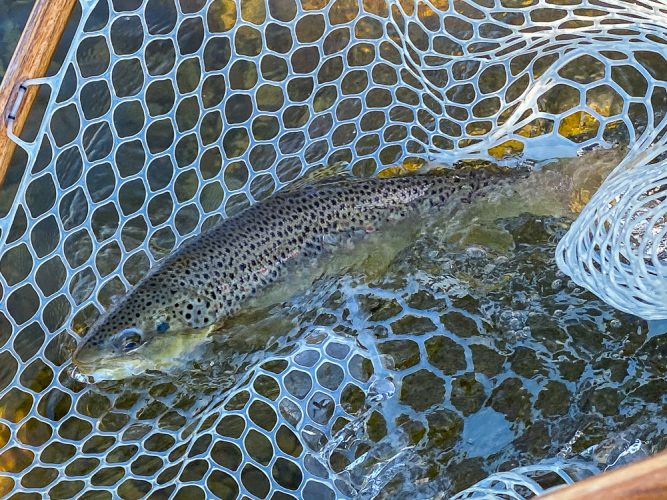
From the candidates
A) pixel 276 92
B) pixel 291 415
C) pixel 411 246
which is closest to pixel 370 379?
pixel 291 415

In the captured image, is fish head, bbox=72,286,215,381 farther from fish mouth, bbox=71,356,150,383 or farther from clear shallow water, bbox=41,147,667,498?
clear shallow water, bbox=41,147,667,498

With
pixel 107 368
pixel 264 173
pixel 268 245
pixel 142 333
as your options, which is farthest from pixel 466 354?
pixel 107 368

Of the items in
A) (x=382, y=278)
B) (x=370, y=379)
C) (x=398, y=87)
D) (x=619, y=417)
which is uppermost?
(x=398, y=87)

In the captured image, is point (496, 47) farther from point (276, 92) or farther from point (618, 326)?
point (618, 326)

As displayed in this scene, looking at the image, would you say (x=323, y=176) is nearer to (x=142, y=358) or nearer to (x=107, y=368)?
(x=142, y=358)

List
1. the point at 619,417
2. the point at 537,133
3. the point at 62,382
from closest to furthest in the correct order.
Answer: the point at 619,417, the point at 62,382, the point at 537,133

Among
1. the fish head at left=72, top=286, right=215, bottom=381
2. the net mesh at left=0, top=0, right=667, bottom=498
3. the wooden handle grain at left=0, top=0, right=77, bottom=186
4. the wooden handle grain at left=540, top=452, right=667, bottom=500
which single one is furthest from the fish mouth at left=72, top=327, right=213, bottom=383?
the wooden handle grain at left=540, top=452, right=667, bottom=500
